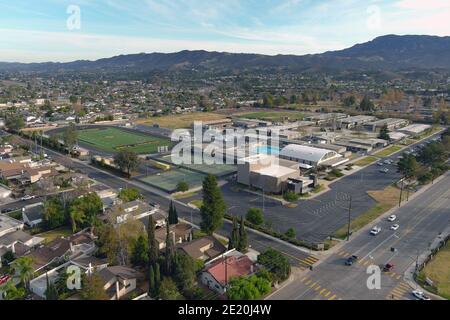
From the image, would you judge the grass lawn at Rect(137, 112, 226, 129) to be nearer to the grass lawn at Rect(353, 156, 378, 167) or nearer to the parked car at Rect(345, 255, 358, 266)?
the grass lawn at Rect(353, 156, 378, 167)

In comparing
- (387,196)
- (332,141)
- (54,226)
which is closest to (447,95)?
(332,141)

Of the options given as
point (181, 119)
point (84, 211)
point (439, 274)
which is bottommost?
point (439, 274)

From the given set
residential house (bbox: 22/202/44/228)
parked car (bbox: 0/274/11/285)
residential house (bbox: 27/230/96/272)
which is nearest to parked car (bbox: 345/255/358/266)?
residential house (bbox: 27/230/96/272)

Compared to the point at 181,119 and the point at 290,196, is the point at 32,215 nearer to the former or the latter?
the point at 290,196

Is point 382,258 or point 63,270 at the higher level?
point 63,270

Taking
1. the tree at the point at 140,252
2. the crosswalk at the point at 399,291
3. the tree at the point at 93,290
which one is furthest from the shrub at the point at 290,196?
the tree at the point at 93,290

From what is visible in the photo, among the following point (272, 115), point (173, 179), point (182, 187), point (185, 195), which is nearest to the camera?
point (185, 195)

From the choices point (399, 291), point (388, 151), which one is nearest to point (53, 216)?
point (399, 291)
